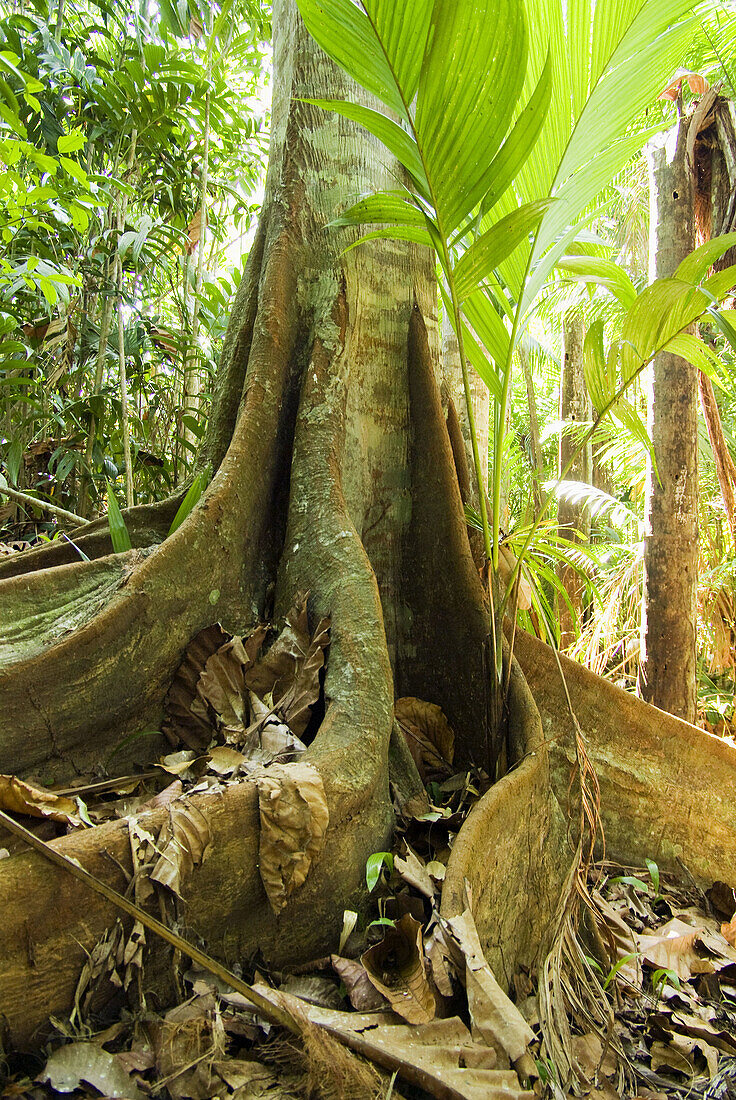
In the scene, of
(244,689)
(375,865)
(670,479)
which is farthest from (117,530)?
(670,479)

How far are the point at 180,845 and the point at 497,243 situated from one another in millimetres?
1318

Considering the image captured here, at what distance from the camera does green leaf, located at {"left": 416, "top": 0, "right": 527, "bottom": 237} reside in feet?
4.24

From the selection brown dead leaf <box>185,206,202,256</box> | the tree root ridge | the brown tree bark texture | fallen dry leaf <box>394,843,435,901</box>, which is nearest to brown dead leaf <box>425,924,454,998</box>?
fallen dry leaf <box>394,843,435,901</box>

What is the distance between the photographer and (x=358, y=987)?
1.21m

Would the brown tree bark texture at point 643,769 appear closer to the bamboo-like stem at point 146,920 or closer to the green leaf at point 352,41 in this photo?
the bamboo-like stem at point 146,920

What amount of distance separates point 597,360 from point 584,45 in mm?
754

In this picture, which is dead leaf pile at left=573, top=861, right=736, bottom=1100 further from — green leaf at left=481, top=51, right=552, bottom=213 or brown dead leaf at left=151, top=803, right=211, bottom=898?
green leaf at left=481, top=51, right=552, bottom=213

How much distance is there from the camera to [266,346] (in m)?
2.14

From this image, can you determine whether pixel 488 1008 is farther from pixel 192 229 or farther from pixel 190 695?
pixel 192 229

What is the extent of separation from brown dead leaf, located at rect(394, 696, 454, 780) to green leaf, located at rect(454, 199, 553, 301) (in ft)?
3.70

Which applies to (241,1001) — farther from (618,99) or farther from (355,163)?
(355,163)

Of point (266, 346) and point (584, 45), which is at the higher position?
point (584, 45)

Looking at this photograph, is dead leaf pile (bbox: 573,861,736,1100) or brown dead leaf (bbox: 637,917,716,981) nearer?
dead leaf pile (bbox: 573,861,736,1100)

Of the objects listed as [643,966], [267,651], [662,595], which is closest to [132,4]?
[267,651]
